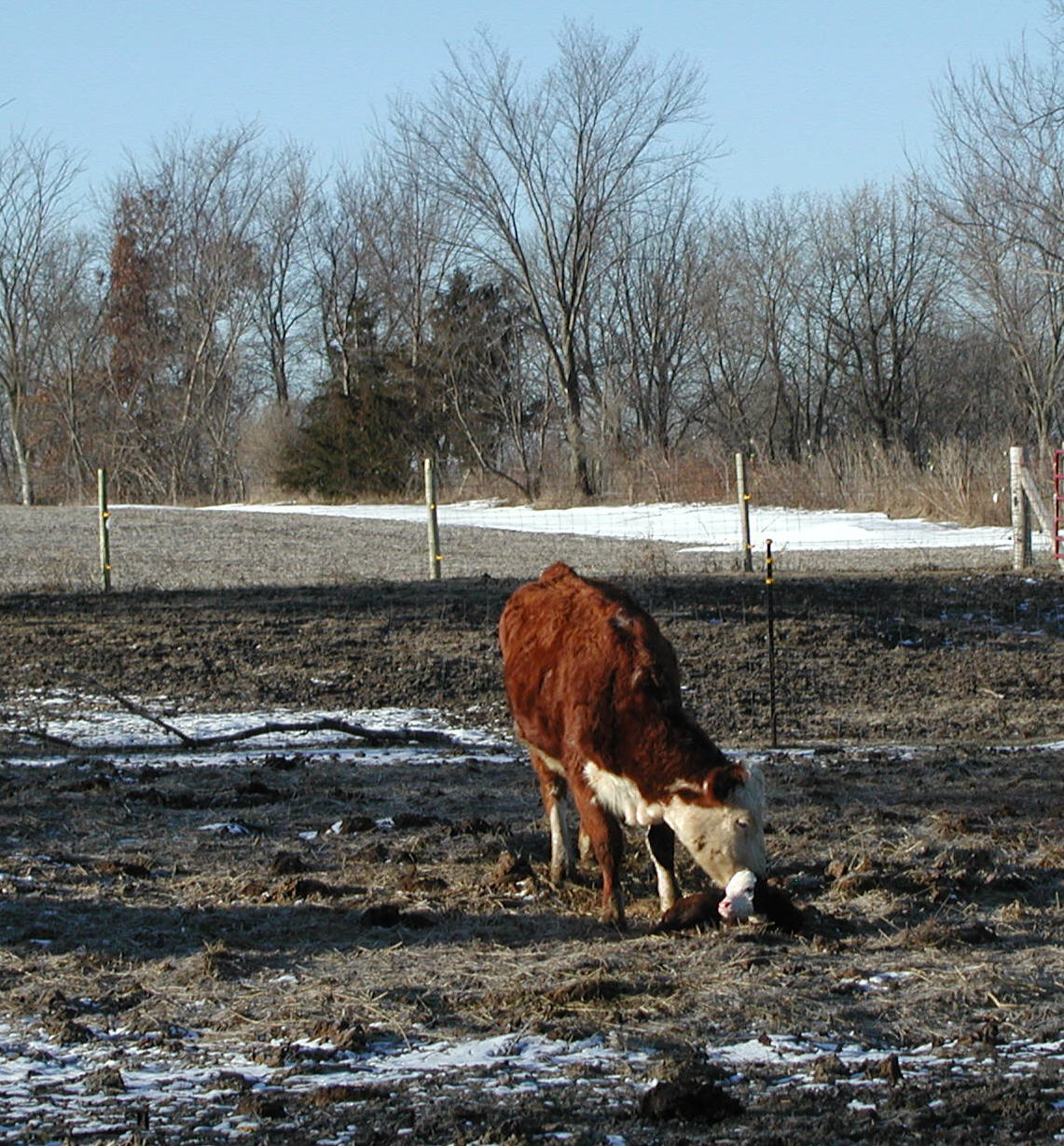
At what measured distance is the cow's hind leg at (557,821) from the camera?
24.4 feet

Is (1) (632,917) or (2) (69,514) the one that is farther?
(2) (69,514)

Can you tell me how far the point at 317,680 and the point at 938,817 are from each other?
22.6ft

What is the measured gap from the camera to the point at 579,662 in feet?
22.7

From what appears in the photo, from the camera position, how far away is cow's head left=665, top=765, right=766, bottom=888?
6.19 m

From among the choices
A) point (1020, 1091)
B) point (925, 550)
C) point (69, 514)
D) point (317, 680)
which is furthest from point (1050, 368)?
point (1020, 1091)

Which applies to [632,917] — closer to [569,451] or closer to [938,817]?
[938,817]

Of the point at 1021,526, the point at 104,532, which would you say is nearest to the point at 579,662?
the point at 104,532

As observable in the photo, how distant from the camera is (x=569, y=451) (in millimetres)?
45062

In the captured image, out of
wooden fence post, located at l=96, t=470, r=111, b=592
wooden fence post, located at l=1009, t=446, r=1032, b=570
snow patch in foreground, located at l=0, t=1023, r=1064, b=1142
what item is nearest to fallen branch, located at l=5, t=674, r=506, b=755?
wooden fence post, located at l=96, t=470, r=111, b=592

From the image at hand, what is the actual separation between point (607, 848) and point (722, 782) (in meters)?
0.70

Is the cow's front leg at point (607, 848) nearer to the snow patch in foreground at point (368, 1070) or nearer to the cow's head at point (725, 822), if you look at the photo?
the cow's head at point (725, 822)

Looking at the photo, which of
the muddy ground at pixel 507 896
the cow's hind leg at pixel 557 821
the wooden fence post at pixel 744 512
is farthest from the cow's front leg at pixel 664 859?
the wooden fence post at pixel 744 512

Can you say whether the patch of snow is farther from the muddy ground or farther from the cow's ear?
the cow's ear

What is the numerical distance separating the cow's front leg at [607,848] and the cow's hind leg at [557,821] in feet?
2.29
